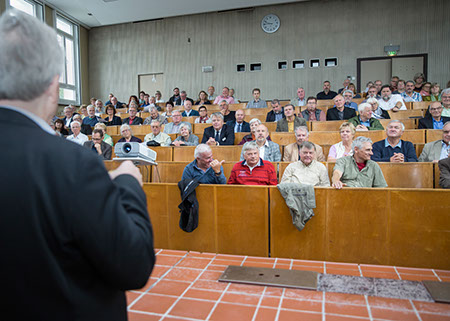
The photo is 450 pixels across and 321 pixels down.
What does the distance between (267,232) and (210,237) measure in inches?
16.9

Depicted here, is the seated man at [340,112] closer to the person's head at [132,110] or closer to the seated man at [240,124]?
the seated man at [240,124]

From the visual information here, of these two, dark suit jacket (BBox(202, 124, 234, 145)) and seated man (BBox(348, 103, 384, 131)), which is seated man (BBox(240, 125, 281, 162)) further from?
seated man (BBox(348, 103, 384, 131))

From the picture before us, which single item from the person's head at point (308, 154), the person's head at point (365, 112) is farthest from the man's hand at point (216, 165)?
the person's head at point (365, 112)

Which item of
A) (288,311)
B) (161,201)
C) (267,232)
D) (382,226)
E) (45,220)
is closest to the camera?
(45,220)

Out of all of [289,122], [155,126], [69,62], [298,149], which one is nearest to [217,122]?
[155,126]

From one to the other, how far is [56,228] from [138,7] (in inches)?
383

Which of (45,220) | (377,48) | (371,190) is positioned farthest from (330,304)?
(377,48)

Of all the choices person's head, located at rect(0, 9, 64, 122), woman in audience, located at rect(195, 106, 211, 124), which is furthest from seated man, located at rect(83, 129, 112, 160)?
person's head, located at rect(0, 9, 64, 122)

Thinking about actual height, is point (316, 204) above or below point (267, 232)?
above

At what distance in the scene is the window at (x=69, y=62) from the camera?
962cm

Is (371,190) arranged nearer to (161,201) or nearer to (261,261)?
(261,261)

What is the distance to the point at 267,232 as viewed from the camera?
2.40m

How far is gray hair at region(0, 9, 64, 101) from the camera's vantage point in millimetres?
541

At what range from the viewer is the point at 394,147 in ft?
11.1
